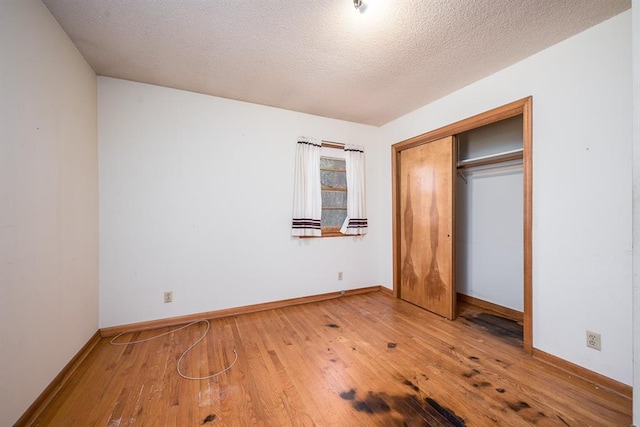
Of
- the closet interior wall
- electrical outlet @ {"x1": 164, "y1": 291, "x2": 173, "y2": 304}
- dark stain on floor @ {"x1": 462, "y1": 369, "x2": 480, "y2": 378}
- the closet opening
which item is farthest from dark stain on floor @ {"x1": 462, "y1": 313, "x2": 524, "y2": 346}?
electrical outlet @ {"x1": 164, "y1": 291, "x2": 173, "y2": 304}

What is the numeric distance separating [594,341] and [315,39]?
290 centimetres

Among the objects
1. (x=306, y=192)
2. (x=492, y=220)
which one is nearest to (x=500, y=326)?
(x=492, y=220)

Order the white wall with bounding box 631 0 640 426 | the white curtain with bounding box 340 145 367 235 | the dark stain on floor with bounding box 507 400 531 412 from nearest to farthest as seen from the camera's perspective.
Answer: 1. the white wall with bounding box 631 0 640 426
2. the dark stain on floor with bounding box 507 400 531 412
3. the white curtain with bounding box 340 145 367 235

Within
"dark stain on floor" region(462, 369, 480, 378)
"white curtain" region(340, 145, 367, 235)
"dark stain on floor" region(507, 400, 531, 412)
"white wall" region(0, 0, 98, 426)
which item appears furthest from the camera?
"white curtain" region(340, 145, 367, 235)

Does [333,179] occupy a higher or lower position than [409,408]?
higher

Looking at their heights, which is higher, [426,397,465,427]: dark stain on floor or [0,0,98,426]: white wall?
[0,0,98,426]: white wall

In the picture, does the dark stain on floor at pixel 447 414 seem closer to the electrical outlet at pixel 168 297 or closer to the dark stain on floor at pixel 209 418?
the dark stain on floor at pixel 209 418

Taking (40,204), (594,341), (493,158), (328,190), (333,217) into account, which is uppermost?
(493,158)

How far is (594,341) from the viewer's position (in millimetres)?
1685

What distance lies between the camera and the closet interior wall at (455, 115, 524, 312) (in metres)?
2.74

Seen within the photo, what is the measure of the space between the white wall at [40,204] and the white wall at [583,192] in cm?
340

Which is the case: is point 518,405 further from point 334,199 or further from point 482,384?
point 334,199

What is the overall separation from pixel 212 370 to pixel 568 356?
263 cm

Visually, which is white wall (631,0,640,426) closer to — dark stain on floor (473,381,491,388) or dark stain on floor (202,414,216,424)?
dark stain on floor (473,381,491,388)
